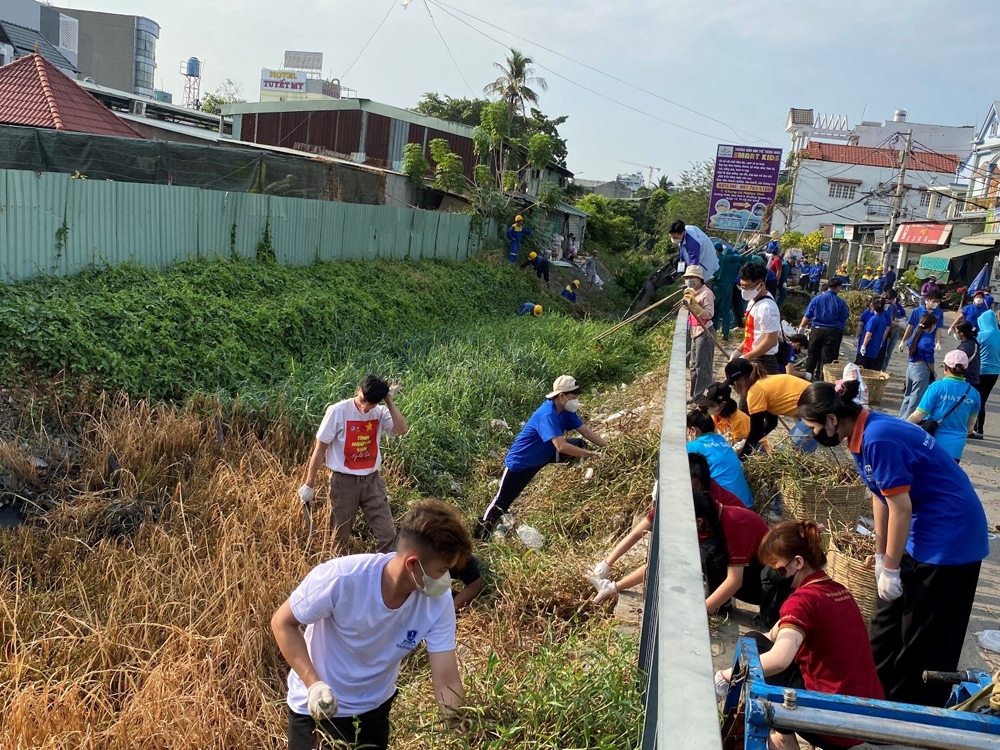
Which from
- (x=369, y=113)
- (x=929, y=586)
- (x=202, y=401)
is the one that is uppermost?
(x=369, y=113)

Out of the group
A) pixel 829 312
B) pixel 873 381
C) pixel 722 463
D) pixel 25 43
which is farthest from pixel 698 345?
pixel 25 43

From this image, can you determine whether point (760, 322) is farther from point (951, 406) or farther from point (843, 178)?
point (843, 178)

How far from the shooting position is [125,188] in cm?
941

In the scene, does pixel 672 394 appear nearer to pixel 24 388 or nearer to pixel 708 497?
pixel 708 497

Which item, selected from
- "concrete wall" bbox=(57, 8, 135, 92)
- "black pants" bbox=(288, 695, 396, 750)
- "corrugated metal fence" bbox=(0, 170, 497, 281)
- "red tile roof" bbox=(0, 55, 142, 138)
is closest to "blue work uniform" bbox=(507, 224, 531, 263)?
"corrugated metal fence" bbox=(0, 170, 497, 281)

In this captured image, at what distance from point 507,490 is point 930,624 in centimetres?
332

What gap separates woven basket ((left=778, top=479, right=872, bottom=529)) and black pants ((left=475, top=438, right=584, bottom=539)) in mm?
1774

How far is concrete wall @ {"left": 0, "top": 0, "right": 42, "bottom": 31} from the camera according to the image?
1618 inches

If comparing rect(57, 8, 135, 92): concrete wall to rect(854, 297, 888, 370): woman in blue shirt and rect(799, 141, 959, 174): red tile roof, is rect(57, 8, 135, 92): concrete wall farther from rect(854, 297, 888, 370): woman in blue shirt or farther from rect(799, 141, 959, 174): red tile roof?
rect(854, 297, 888, 370): woman in blue shirt

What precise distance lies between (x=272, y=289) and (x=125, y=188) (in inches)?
92.3

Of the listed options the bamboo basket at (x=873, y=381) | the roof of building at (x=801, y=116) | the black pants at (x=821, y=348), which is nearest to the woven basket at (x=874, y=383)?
the bamboo basket at (x=873, y=381)

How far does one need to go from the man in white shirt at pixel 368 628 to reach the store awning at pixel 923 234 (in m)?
31.8

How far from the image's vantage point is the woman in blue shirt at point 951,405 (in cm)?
584

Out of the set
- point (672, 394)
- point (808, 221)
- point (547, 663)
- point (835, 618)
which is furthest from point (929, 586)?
point (808, 221)
